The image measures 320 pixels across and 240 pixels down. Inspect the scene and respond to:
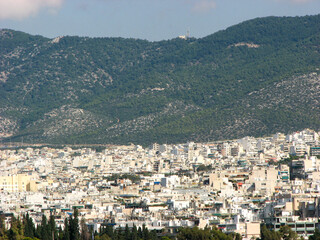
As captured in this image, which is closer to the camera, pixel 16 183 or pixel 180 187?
pixel 180 187

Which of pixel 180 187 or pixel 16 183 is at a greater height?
pixel 16 183

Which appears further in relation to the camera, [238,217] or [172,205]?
[172,205]

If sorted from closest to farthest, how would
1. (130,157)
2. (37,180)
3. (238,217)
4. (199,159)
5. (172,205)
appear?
(238,217) → (172,205) → (37,180) → (199,159) → (130,157)

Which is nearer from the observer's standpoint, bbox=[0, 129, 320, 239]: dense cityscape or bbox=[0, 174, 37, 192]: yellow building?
bbox=[0, 129, 320, 239]: dense cityscape

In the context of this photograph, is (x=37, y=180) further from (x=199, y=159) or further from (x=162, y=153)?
(x=162, y=153)

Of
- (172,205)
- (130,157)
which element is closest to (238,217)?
(172,205)
